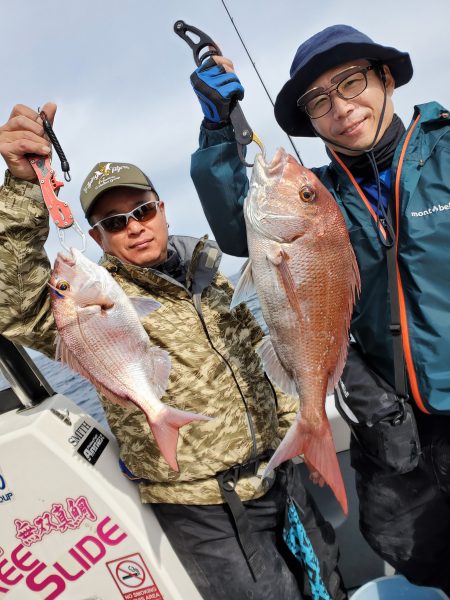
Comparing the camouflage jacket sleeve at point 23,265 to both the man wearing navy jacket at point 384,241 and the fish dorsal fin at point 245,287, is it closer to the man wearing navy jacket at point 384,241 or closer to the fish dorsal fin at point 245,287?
the man wearing navy jacket at point 384,241

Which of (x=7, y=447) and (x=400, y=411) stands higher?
(x=7, y=447)

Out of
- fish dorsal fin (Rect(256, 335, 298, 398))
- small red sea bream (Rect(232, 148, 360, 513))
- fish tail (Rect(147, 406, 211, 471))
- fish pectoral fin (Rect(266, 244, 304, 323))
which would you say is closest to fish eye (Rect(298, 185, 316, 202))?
small red sea bream (Rect(232, 148, 360, 513))

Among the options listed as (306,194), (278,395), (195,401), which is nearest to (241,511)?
(195,401)

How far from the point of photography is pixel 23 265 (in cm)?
226

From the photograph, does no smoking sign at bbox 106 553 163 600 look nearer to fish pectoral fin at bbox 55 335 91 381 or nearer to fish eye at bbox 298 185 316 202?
fish pectoral fin at bbox 55 335 91 381

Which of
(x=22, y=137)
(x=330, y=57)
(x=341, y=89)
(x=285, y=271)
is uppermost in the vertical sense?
(x=22, y=137)

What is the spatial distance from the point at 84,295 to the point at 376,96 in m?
1.72

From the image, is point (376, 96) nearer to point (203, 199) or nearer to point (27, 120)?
point (203, 199)

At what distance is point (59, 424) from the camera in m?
2.78

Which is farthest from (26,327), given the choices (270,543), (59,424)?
(270,543)

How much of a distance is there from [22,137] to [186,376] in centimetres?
142

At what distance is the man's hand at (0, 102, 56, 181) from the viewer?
2033mm

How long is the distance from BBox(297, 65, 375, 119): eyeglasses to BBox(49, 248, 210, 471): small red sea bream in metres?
1.35

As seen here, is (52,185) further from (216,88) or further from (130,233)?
(216,88)
